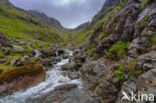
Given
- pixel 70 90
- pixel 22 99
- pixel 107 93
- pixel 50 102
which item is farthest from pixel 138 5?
pixel 22 99

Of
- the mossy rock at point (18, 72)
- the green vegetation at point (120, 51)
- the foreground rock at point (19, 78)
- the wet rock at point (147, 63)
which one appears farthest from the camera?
the mossy rock at point (18, 72)

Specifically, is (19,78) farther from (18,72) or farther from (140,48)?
(140,48)

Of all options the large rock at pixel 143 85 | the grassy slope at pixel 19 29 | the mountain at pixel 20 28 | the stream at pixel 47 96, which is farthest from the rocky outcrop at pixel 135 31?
the mountain at pixel 20 28

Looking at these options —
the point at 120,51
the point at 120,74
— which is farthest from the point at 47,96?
the point at 120,51

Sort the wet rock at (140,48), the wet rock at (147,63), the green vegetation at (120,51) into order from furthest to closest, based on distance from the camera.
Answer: the green vegetation at (120,51), the wet rock at (140,48), the wet rock at (147,63)

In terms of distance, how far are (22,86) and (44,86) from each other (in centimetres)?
344

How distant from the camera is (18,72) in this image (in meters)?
14.3

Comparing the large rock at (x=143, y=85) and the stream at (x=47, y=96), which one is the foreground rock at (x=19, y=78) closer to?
the stream at (x=47, y=96)

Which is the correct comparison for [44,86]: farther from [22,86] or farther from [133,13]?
[133,13]

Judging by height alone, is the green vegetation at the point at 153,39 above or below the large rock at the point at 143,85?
above

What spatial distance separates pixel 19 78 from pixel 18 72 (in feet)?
3.34

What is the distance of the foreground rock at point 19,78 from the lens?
12.8 meters

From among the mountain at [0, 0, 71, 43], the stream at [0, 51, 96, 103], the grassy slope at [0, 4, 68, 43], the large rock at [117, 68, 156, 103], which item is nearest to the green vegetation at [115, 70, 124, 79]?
the large rock at [117, 68, 156, 103]

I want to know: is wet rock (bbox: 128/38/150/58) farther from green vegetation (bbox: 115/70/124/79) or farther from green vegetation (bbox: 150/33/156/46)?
green vegetation (bbox: 115/70/124/79)
